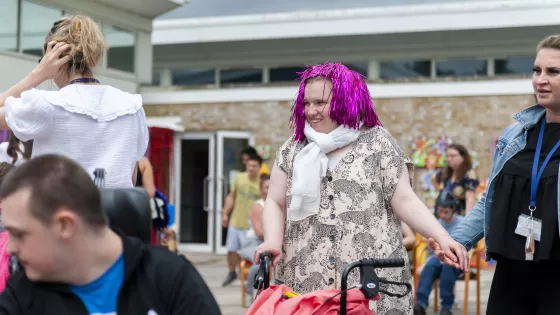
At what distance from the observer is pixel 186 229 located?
1808 cm

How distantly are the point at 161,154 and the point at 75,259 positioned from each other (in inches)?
627

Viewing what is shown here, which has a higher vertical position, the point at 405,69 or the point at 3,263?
the point at 405,69

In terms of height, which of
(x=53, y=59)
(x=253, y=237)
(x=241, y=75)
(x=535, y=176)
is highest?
(x=241, y=75)

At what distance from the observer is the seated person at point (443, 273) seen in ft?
27.1

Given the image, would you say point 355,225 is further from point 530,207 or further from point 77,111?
point 77,111

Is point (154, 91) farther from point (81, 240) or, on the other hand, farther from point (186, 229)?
point (81, 240)

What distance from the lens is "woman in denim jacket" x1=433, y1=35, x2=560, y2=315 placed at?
3.33m

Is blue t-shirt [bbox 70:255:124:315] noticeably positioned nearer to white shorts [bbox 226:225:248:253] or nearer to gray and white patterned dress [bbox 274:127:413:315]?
gray and white patterned dress [bbox 274:127:413:315]

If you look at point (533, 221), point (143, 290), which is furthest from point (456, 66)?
point (143, 290)

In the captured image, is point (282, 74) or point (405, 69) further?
point (282, 74)

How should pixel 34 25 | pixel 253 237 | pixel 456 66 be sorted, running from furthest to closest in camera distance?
1. pixel 456 66
2. pixel 34 25
3. pixel 253 237

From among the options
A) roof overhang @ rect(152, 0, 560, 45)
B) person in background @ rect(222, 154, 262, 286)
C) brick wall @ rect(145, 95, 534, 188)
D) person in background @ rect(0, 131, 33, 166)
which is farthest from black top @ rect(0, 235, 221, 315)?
roof overhang @ rect(152, 0, 560, 45)

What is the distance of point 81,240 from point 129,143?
166cm

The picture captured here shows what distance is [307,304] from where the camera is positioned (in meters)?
3.09
